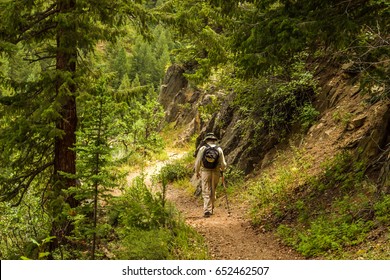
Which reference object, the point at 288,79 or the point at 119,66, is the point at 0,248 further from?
the point at 119,66

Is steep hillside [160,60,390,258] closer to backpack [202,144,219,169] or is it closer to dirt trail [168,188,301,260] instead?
dirt trail [168,188,301,260]

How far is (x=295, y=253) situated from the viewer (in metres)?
7.91

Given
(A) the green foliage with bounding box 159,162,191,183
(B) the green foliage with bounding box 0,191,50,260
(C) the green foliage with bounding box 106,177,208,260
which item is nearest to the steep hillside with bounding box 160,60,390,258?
(C) the green foliage with bounding box 106,177,208,260

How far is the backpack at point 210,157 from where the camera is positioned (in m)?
11.1

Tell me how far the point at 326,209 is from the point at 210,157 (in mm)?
Answer: 3452

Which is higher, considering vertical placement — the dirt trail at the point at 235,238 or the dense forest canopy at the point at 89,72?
the dense forest canopy at the point at 89,72

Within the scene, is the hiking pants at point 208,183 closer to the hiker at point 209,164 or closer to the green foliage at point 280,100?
the hiker at point 209,164

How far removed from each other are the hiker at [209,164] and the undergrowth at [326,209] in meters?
1.23

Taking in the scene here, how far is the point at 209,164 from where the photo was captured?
37.0ft

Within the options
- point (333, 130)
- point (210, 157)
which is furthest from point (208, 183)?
point (333, 130)

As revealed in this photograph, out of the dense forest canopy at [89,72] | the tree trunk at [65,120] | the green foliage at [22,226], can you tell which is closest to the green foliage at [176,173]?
the dense forest canopy at [89,72]

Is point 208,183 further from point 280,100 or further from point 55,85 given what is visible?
point 55,85
